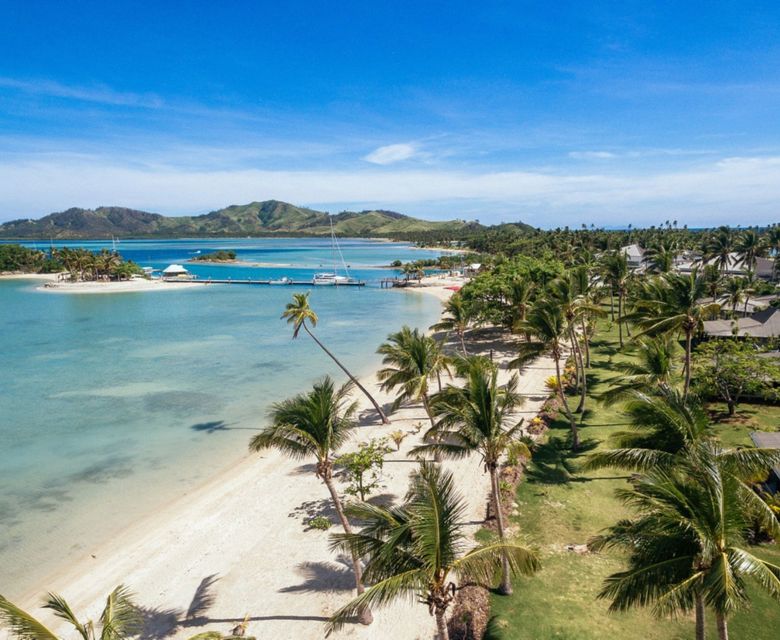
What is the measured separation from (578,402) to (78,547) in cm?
2403

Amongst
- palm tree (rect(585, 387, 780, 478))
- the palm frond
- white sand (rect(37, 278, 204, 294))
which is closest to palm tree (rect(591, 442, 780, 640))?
palm tree (rect(585, 387, 780, 478))

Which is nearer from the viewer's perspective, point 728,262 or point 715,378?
point 715,378

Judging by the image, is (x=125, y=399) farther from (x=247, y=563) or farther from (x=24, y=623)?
(x=24, y=623)

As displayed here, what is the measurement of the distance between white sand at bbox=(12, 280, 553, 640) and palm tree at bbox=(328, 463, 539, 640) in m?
5.11

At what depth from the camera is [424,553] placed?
7480mm

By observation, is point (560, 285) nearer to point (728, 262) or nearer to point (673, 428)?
point (673, 428)

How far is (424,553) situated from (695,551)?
448cm

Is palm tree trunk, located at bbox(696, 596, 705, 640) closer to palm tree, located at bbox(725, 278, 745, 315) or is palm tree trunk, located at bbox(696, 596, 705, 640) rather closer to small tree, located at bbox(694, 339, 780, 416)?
small tree, located at bbox(694, 339, 780, 416)

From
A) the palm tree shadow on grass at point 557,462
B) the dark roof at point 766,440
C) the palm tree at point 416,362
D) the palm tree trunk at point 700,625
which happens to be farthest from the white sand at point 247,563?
the dark roof at point 766,440

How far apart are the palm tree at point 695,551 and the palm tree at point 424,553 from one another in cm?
176

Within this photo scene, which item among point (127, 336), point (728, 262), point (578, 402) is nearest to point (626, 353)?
point (578, 402)

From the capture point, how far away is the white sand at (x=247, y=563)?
12891mm

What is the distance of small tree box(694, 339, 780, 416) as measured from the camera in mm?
22094

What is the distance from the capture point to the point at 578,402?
26.8 m
